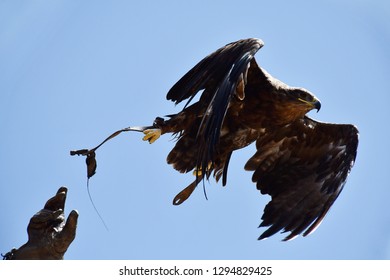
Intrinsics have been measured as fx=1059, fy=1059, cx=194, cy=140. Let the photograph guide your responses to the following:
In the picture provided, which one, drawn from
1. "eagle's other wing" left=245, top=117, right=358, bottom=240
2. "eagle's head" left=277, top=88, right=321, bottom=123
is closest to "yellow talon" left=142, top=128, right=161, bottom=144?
"eagle's head" left=277, top=88, right=321, bottom=123

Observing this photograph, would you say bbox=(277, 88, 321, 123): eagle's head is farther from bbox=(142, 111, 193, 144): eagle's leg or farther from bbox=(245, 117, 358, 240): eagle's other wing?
bbox=(142, 111, 193, 144): eagle's leg

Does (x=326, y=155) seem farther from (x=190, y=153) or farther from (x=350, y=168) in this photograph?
(x=190, y=153)

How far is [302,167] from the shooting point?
42.7 feet

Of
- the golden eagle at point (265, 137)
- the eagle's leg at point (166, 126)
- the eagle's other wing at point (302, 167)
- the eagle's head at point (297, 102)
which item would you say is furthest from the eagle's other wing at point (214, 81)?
the eagle's other wing at point (302, 167)

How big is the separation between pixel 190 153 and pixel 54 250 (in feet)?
8.70

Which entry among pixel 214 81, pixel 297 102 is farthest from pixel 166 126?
pixel 297 102

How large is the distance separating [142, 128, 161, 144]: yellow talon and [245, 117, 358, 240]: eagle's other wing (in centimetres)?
156

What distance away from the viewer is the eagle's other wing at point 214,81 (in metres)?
10.6

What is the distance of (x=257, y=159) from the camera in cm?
1301

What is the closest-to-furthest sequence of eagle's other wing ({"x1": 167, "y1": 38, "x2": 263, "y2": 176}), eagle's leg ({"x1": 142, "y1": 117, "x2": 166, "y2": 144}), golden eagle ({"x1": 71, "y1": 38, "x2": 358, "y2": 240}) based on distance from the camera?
1. eagle's other wing ({"x1": 167, "y1": 38, "x2": 263, "y2": 176})
2. golden eagle ({"x1": 71, "y1": 38, "x2": 358, "y2": 240})
3. eagle's leg ({"x1": 142, "y1": 117, "x2": 166, "y2": 144})

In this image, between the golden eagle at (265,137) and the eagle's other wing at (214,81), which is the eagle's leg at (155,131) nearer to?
the golden eagle at (265,137)

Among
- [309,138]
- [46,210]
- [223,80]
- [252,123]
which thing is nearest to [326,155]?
[309,138]

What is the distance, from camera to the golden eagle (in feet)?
37.1

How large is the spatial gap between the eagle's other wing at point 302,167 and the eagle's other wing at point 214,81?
137 centimetres
